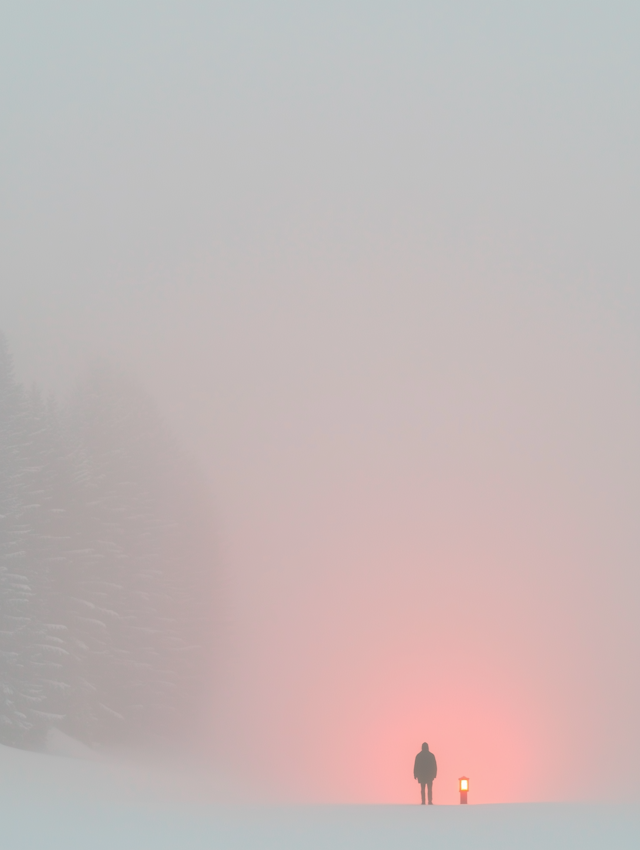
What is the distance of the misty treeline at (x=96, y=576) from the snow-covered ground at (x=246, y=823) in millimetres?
5240

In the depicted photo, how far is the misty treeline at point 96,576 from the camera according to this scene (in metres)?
24.5

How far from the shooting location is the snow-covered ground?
41.7ft

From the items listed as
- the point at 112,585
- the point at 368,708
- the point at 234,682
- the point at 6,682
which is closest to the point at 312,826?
the point at 6,682

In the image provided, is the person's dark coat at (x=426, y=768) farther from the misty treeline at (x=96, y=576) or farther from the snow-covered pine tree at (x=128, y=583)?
the snow-covered pine tree at (x=128, y=583)

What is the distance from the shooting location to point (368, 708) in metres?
63.2

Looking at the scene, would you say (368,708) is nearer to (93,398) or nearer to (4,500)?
(93,398)

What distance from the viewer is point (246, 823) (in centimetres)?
1545

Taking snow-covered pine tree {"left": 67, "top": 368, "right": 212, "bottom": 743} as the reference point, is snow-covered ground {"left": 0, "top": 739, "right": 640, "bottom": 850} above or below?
below

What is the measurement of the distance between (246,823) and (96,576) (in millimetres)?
16840

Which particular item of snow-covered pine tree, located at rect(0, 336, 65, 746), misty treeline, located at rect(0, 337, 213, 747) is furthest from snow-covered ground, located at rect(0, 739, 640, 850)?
misty treeline, located at rect(0, 337, 213, 747)

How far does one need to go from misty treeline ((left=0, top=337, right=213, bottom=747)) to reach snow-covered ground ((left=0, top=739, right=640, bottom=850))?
17.2 feet

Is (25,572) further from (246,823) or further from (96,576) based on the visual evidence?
(246,823)

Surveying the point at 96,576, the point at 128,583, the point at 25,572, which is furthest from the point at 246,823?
the point at 128,583

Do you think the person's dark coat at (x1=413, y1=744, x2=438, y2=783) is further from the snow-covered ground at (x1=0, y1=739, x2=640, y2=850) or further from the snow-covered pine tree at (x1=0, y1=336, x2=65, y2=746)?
the snow-covered pine tree at (x1=0, y1=336, x2=65, y2=746)
